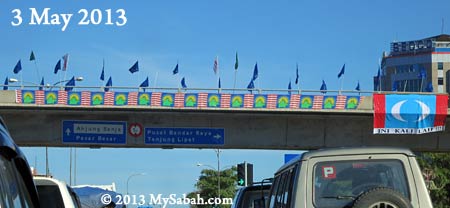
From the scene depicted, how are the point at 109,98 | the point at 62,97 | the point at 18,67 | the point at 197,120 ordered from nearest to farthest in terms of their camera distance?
1. the point at 62,97
2. the point at 109,98
3. the point at 197,120
4. the point at 18,67

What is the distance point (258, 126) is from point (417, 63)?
123 metres

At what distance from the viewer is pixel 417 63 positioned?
160 m

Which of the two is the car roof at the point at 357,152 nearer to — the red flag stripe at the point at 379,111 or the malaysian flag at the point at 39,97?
the red flag stripe at the point at 379,111

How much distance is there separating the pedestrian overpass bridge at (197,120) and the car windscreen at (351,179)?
1279 inches

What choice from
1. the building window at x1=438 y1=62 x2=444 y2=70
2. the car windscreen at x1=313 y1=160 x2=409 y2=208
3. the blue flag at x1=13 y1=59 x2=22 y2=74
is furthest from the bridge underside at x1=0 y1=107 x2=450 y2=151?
the building window at x1=438 y1=62 x2=444 y2=70

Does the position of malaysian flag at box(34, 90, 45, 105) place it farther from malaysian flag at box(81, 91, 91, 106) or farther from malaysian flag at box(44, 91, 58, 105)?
malaysian flag at box(81, 91, 91, 106)

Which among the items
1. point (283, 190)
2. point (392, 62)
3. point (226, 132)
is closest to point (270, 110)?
point (226, 132)

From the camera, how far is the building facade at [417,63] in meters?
152

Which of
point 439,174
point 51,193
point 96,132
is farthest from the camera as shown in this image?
point 439,174

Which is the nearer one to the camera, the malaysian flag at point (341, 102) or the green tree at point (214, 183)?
the malaysian flag at point (341, 102)

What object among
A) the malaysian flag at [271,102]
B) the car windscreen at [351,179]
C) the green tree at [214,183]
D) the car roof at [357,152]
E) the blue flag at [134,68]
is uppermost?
the blue flag at [134,68]

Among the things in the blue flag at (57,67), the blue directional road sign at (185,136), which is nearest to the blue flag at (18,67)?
the blue flag at (57,67)

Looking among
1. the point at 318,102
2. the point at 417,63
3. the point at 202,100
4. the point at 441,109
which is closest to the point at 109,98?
the point at 202,100

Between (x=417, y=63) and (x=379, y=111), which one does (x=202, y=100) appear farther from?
(x=417, y=63)
